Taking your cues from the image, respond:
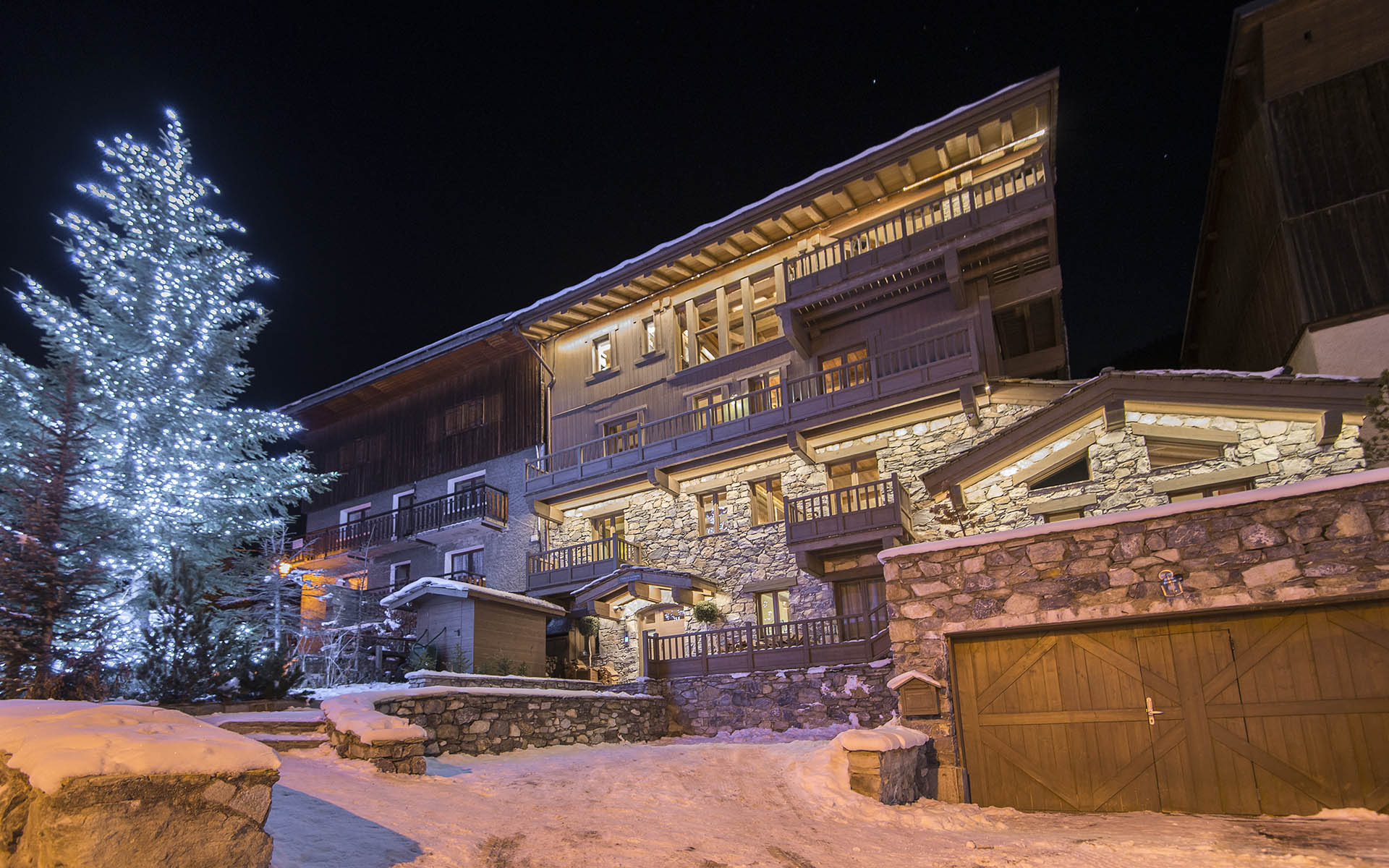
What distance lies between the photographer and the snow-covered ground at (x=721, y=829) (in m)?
5.48

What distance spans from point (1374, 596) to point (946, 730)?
3831 mm

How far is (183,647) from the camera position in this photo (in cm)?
1223

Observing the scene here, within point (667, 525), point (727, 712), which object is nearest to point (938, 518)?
point (727, 712)

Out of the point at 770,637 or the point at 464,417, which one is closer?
the point at 770,637

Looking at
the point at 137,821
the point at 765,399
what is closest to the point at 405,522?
the point at 765,399

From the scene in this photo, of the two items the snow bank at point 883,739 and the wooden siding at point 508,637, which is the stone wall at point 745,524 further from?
the snow bank at point 883,739

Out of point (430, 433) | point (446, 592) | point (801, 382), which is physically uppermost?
point (430, 433)

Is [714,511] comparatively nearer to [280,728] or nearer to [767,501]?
[767,501]

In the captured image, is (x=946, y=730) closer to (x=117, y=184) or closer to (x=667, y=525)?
(x=667, y=525)

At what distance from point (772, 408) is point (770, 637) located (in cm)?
601

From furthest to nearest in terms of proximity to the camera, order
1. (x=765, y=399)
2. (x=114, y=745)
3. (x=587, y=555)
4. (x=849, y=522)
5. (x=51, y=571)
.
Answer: (x=587, y=555), (x=765, y=399), (x=849, y=522), (x=51, y=571), (x=114, y=745)

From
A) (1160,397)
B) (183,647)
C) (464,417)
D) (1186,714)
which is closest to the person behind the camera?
(1186,714)

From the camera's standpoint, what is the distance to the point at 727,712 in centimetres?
1689

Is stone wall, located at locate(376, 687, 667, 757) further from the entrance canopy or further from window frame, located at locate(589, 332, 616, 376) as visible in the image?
window frame, located at locate(589, 332, 616, 376)
